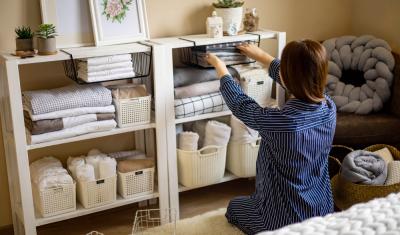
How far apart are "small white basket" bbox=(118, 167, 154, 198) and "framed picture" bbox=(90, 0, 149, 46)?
2.09ft

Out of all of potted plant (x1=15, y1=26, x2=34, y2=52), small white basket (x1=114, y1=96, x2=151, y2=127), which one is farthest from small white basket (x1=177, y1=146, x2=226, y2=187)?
potted plant (x1=15, y1=26, x2=34, y2=52)

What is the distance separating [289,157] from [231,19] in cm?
96

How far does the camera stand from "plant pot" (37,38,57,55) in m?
2.31

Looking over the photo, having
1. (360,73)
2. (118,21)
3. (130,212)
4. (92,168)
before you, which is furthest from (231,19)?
(130,212)

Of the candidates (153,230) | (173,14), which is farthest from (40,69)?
(153,230)

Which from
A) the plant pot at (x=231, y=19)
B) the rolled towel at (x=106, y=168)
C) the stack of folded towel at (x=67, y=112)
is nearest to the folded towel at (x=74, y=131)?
the stack of folded towel at (x=67, y=112)

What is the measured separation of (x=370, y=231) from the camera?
34.1 inches

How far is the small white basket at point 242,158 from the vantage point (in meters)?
2.85

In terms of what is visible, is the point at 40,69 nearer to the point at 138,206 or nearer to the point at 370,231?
the point at 138,206

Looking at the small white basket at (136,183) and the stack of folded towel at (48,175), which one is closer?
the stack of folded towel at (48,175)

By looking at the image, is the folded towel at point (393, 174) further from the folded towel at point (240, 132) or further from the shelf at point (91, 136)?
the shelf at point (91, 136)

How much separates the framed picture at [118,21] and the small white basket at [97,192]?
2.12 feet

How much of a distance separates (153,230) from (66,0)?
1.14 m

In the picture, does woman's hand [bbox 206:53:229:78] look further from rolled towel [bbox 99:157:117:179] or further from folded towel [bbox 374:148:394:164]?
folded towel [bbox 374:148:394:164]
